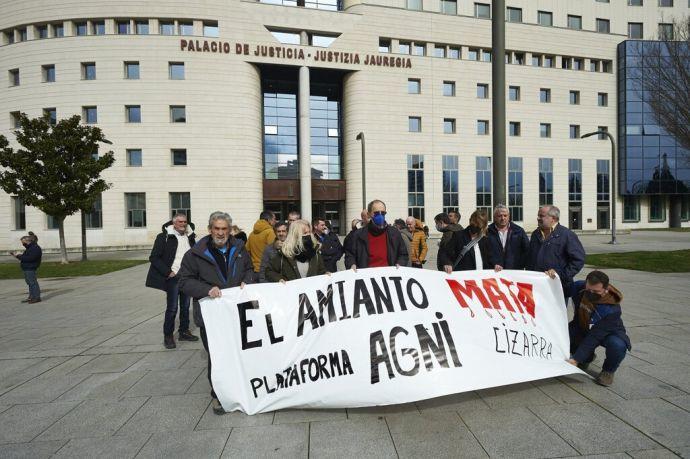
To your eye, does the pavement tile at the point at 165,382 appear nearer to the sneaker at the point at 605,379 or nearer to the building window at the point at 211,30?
the sneaker at the point at 605,379

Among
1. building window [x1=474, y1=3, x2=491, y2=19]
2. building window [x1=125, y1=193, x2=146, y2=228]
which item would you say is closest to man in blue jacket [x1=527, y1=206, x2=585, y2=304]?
building window [x1=125, y1=193, x2=146, y2=228]

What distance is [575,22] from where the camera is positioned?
40719 millimetres

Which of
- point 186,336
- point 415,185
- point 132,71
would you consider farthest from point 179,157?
point 186,336

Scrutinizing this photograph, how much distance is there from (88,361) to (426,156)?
113 feet

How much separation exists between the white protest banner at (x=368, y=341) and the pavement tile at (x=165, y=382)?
3.14 ft

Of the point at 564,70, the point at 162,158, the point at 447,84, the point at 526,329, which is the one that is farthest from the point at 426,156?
the point at 526,329

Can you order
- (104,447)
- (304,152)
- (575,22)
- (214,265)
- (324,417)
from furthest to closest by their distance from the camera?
(575,22) < (304,152) < (214,265) < (324,417) < (104,447)

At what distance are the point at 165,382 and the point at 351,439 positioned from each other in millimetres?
2572

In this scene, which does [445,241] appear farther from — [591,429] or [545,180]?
[545,180]

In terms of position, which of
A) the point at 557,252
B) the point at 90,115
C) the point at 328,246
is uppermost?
the point at 90,115

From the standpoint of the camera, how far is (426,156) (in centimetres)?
3634

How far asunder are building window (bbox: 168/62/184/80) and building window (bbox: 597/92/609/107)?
143 ft

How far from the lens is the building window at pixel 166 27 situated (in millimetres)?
31000

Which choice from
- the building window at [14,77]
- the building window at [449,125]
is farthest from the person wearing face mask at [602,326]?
the building window at [14,77]
